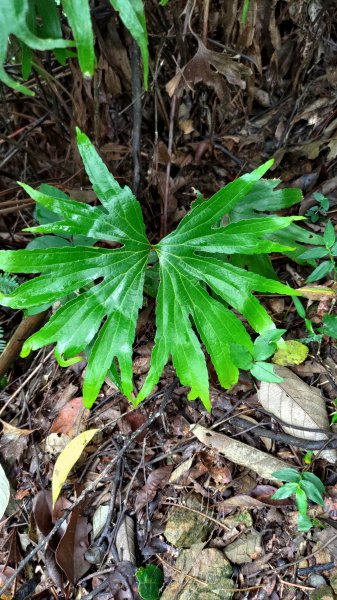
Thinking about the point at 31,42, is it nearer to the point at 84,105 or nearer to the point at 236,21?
the point at 84,105

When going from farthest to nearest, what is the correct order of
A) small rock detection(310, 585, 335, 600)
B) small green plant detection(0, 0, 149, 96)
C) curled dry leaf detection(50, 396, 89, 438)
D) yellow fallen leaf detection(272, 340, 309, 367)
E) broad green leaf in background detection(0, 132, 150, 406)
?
curled dry leaf detection(50, 396, 89, 438) < yellow fallen leaf detection(272, 340, 309, 367) < broad green leaf in background detection(0, 132, 150, 406) < small rock detection(310, 585, 335, 600) < small green plant detection(0, 0, 149, 96)

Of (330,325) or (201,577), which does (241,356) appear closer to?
(330,325)

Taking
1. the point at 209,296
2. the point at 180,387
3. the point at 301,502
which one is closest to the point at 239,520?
the point at 301,502

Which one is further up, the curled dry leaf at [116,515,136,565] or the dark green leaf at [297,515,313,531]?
the dark green leaf at [297,515,313,531]

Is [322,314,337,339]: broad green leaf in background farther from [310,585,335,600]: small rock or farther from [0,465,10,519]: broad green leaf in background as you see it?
[0,465,10,519]: broad green leaf in background

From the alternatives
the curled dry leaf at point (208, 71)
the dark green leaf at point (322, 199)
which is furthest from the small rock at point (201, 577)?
the curled dry leaf at point (208, 71)

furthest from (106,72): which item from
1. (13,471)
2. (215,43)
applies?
(13,471)

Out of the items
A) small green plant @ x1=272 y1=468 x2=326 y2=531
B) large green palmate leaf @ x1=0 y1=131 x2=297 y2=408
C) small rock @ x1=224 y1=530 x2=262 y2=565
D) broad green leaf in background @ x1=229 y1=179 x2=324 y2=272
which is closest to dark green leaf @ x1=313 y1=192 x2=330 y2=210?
broad green leaf in background @ x1=229 y1=179 x2=324 y2=272
